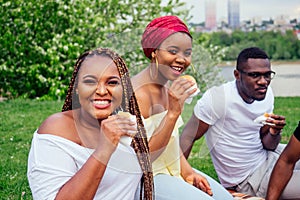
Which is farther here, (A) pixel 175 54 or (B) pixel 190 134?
(B) pixel 190 134

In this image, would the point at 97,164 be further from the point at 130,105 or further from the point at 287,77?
the point at 287,77

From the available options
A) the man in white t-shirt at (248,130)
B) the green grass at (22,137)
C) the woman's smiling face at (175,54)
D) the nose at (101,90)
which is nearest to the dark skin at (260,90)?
the man in white t-shirt at (248,130)

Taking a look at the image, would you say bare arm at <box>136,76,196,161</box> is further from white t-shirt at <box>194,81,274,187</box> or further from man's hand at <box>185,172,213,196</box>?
white t-shirt at <box>194,81,274,187</box>

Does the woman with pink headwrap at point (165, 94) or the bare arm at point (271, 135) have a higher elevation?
the woman with pink headwrap at point (165, 94)

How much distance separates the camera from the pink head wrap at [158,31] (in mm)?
2096

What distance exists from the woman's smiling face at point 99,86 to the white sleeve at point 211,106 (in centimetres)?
61

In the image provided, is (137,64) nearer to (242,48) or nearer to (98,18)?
(242,48)

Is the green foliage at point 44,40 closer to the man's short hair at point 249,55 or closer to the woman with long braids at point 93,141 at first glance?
the man's short hair at point 249,55

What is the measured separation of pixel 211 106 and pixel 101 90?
3.68 ft

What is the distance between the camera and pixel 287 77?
3086 mm

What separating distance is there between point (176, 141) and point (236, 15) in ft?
3.20

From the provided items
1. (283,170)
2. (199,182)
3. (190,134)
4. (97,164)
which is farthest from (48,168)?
(283,170)

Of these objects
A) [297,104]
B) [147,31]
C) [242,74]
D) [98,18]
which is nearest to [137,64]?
[147,31]

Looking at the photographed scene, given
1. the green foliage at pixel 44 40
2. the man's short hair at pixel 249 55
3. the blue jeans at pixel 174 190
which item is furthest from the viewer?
the green foliage at pixel 44 40
